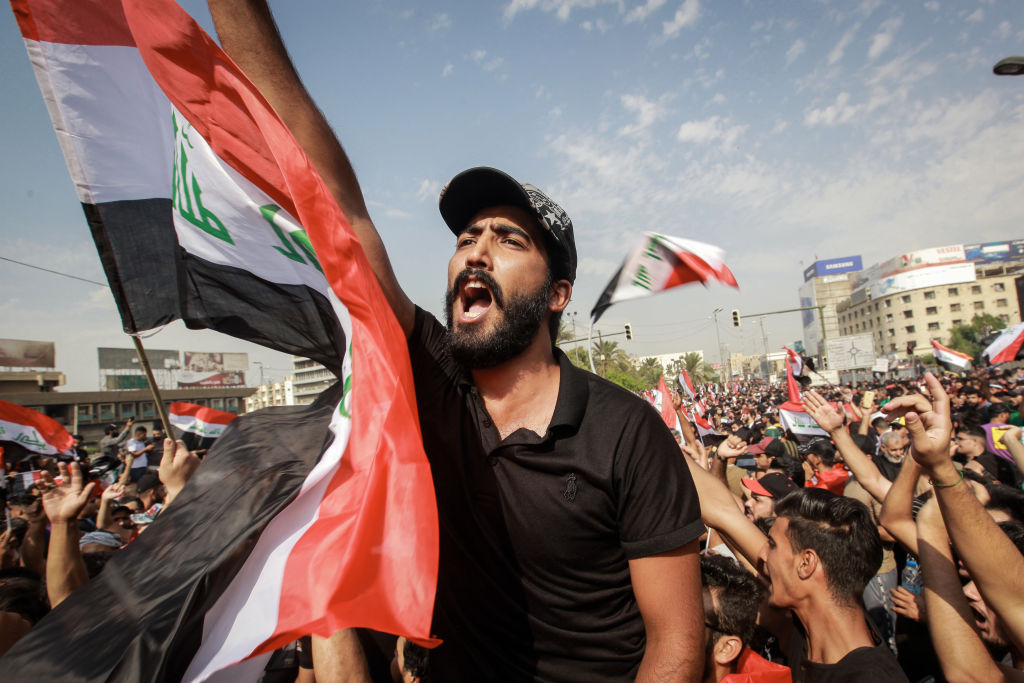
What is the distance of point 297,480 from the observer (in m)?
1.58

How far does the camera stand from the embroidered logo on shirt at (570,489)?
165cm

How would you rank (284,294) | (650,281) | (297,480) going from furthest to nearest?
(650,281) → (284,294) → (297,480)

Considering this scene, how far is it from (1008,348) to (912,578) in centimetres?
1176

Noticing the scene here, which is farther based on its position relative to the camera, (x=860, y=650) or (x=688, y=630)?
(x=860, y=650)

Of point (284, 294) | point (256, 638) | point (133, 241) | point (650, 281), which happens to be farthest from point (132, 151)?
point (650, 281)

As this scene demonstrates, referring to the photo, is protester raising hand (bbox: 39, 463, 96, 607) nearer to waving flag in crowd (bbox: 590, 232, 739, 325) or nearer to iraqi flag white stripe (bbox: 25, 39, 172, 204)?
iraqi flag white stripe (bbox: 25, 39, 172, 204)

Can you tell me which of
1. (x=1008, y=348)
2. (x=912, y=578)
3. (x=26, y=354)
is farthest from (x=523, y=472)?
(x=26, y=354)

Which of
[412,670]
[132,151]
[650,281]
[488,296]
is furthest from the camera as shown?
[650,281]

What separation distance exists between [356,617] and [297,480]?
51 centimetres

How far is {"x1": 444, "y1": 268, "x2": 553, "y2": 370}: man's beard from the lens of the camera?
6.17 feet

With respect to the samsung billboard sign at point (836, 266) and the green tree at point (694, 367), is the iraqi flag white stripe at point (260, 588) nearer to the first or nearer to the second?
the green tree at point (694, 367)

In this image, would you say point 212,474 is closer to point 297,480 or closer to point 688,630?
point 297,480

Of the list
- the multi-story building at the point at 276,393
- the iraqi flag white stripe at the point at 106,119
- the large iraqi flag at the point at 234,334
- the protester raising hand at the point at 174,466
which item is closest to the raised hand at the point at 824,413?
the large iraqi flag at the point at 234,334

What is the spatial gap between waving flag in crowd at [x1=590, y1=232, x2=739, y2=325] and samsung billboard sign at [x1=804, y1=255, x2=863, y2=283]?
139042mm
